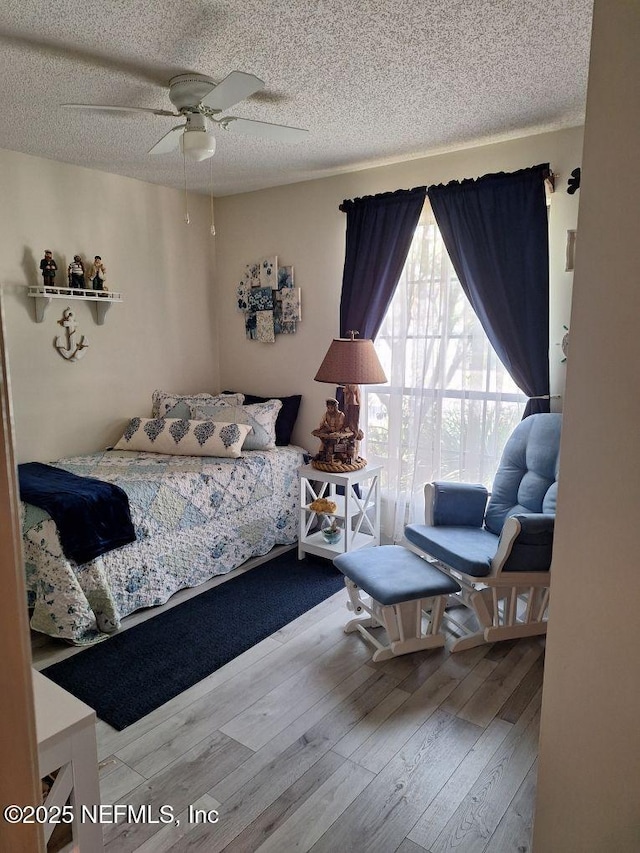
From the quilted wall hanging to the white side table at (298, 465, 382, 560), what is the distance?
1.22 m

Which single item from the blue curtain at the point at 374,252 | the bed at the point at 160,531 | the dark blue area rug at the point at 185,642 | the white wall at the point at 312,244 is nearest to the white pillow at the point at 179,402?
the bed at the point at 160,531

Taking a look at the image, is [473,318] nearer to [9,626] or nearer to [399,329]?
[399,329]

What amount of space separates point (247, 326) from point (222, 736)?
10.1 ft

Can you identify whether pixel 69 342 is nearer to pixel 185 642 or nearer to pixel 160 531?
pixel 160 531

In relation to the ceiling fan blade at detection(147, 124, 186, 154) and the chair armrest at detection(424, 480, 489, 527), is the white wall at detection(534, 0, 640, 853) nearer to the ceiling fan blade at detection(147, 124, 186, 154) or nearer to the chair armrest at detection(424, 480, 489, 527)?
the chair armrest at detection(424, 480, 489, 527)

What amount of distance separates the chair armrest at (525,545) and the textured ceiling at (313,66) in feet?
6.11

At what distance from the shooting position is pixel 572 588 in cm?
112

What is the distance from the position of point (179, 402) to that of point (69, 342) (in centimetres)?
83

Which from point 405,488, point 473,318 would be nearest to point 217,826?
point 405,488

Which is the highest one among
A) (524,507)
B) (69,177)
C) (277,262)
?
(69,177)

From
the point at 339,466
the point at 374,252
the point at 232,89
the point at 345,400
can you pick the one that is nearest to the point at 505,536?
the point at 339,466

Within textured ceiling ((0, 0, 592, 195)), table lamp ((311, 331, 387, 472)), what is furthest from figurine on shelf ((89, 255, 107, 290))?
table lamp ((311, 331, 387, 472))

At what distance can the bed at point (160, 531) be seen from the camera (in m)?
2.58

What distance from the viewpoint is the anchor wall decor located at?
3.61m
